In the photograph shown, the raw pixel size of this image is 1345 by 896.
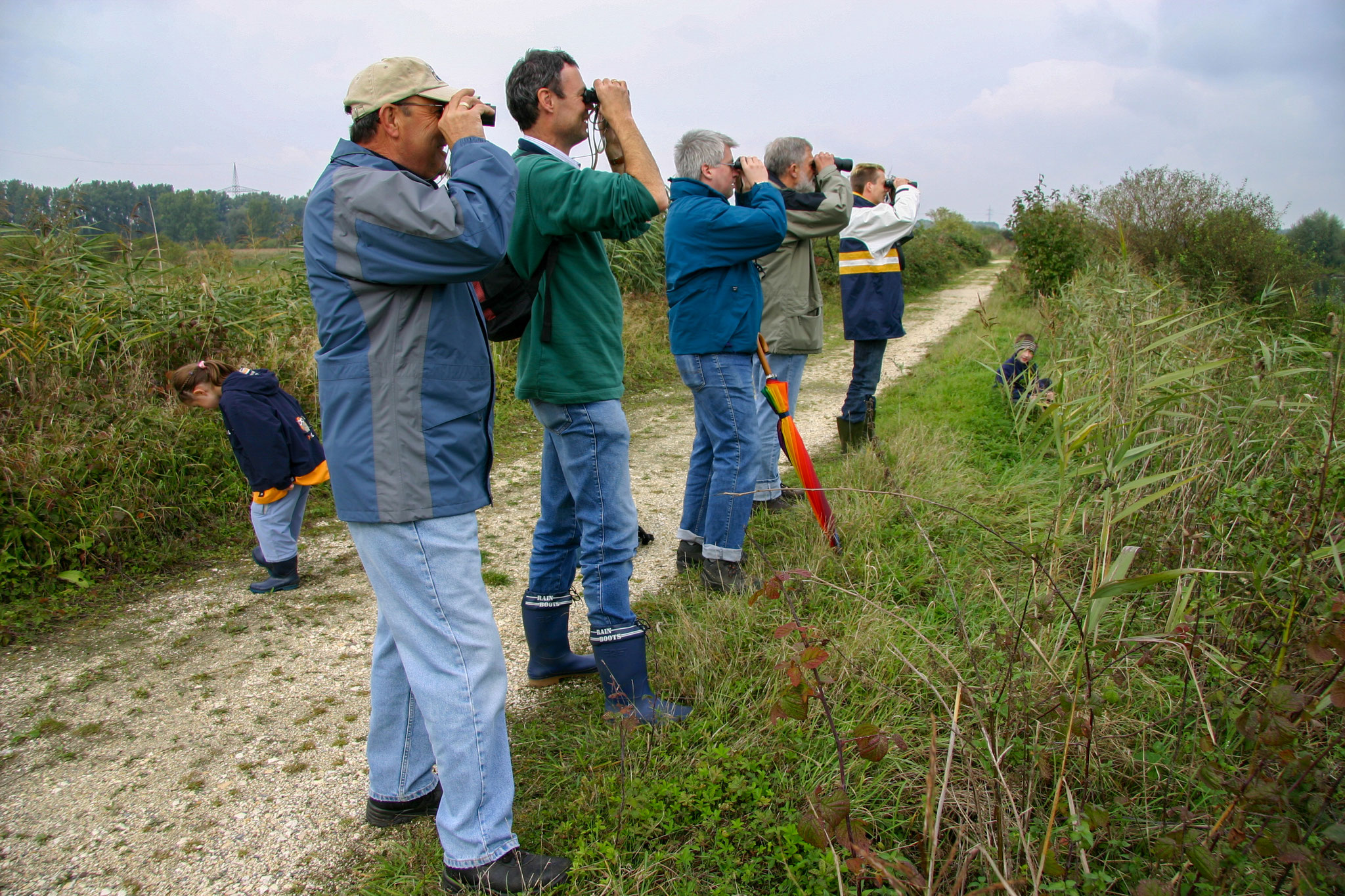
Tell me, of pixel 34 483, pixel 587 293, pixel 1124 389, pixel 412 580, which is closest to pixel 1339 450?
pixel 1124 389

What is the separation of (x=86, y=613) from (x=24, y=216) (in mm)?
2927

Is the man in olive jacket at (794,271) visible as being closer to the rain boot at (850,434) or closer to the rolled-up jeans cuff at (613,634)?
the rain boot at (850,434)

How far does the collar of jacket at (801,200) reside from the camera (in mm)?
4465

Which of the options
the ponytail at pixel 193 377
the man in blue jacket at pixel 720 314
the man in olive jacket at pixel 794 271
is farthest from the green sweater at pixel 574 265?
the ponytail at pixel 193 377

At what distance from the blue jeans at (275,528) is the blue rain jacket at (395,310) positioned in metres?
2.39

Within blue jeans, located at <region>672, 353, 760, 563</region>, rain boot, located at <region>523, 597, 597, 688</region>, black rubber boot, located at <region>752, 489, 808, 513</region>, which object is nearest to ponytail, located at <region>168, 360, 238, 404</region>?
rain boot, located at <region>523, 597, 597, 688</region>

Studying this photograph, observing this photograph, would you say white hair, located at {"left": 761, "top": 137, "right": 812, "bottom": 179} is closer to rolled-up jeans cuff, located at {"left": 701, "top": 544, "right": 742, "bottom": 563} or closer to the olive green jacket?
the olive green jacket

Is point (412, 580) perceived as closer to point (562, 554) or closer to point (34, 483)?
point (562, 554)

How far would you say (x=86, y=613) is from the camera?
3754mm

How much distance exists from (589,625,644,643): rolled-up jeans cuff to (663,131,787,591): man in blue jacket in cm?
94

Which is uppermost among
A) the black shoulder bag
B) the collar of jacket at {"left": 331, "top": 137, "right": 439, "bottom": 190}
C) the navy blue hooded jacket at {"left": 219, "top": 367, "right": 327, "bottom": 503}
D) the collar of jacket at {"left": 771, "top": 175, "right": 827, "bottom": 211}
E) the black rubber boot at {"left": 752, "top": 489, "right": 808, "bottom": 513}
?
the collar of jacket at {"left": 771, "top": 175, "right": 827, "bottom": 211}

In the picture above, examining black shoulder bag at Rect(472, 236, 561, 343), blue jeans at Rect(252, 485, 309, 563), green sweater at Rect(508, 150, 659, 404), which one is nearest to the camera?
green sweater at Rect(508, 150, 659, 404)

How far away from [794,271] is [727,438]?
1626 millimetres

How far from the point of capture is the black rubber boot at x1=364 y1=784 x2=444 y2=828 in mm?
2281
